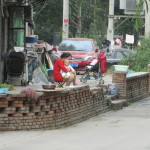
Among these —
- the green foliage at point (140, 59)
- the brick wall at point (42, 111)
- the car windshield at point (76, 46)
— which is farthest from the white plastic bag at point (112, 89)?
the car windshield at point (76, 46)

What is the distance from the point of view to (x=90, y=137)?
1049 centimetres

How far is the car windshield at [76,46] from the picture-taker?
1072 inches

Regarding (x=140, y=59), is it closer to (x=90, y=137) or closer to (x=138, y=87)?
(x=138, y=87)

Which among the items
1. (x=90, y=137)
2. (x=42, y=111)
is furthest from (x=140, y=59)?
(x=90, y=137)

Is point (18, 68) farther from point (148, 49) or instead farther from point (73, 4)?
point (73, 4)

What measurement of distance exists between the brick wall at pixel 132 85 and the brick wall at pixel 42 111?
413cm

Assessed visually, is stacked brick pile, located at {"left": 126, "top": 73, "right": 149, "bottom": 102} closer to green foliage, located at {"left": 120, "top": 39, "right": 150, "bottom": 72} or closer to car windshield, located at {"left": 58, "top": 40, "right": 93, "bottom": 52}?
green foliage, located at {"left": 120, "top": 39, "right": 150, "bottom": 72}

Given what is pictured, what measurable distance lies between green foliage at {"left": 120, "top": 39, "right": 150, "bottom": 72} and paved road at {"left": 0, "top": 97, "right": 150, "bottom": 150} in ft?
40.3

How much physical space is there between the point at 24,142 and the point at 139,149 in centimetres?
215

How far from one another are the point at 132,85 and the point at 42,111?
697 cm

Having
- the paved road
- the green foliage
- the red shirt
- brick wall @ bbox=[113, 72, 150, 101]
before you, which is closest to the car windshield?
the green foliage

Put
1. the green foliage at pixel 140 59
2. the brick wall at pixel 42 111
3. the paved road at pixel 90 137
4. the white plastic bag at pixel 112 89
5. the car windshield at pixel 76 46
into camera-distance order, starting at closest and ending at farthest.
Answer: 1. the paved road at pixel 90 137
2. the brick wall at pixel 42 111
3. the white plastic bag at pixel 112 89
4. the green foliage at pixel 140 59
5. the car windshield at pixel 76 46

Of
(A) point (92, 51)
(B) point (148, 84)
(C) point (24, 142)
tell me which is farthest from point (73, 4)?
(C) point (24, 142)

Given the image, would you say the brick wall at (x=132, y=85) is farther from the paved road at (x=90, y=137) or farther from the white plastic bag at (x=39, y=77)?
the paved road at (x=90, y=137)
